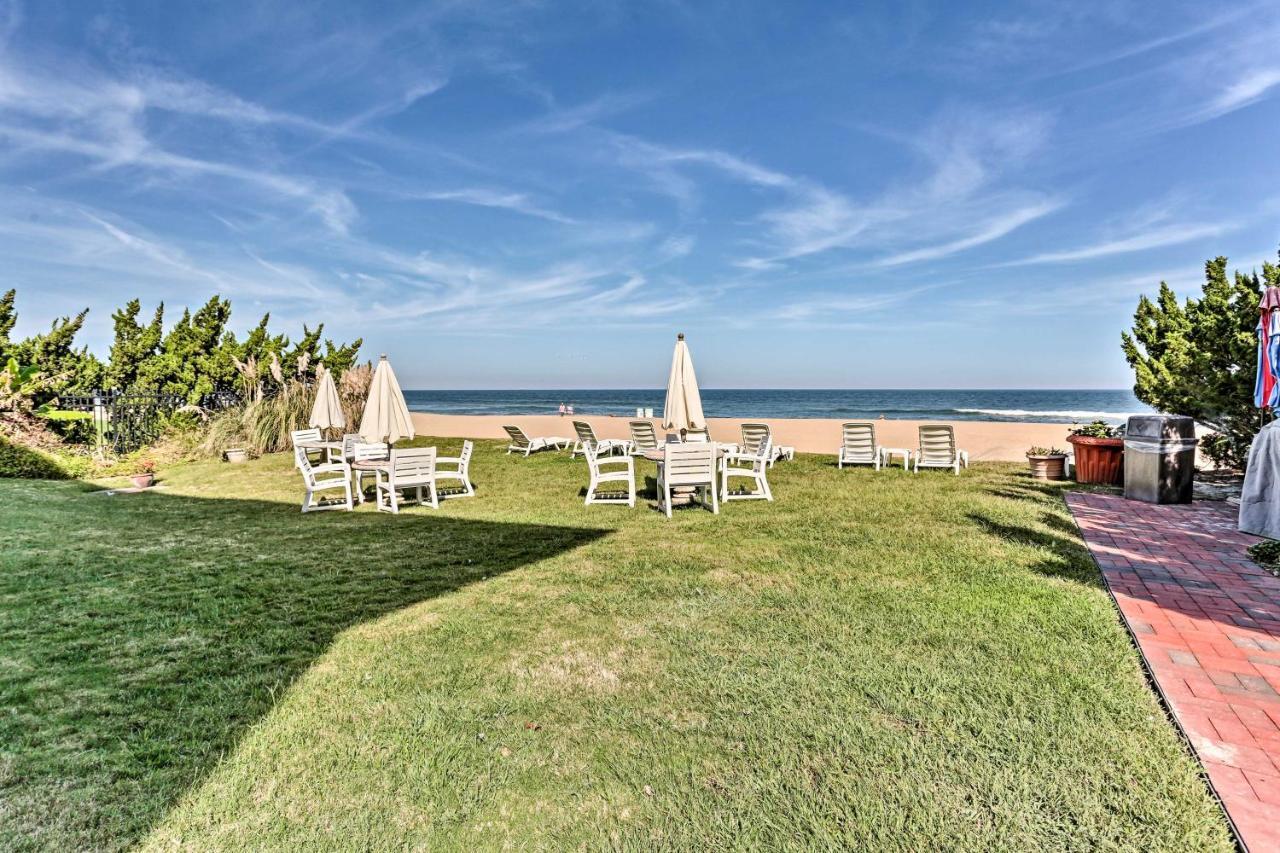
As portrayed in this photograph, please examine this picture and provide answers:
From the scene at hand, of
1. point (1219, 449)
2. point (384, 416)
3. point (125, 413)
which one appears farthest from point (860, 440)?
point (125, 413)

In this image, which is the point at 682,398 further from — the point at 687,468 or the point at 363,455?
the point at 363,455

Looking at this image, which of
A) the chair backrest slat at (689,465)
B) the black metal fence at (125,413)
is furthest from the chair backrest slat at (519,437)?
the black metal fence at (125,413)

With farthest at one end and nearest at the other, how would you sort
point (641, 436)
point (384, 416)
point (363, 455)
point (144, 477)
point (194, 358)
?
point (194, 358) → point (641, 436) → point (144, 477) → point (363, 455) → point (384, 416)

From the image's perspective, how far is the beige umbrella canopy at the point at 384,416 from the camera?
9008 mm

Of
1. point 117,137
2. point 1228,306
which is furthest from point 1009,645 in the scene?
point 117,137

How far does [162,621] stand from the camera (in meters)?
3.90

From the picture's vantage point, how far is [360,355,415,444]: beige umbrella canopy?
9.01 m

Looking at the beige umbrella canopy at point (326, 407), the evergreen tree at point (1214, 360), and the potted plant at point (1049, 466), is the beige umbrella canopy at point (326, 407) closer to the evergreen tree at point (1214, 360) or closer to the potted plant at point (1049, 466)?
the potted plant at point (1049, 466)

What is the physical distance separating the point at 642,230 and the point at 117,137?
1840cm

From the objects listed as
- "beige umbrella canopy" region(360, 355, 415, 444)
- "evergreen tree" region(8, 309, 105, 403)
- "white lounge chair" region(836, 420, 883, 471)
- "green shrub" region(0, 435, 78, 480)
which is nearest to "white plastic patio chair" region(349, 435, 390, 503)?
"beige umbrella canopy" region(360, 355, 415, 444)

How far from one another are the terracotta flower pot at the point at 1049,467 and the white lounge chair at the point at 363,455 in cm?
1014

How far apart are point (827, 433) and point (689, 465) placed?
16602 mm

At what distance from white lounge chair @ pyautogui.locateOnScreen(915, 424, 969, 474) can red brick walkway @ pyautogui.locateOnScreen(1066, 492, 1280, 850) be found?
14.4 ft

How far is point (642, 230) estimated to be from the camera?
88.7ft
